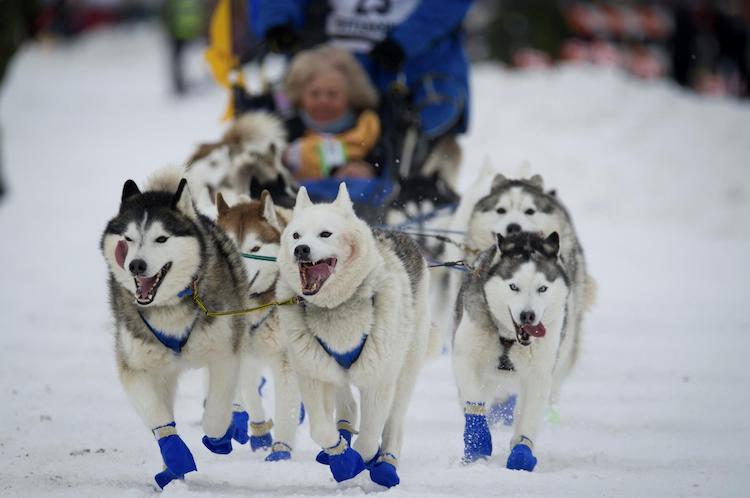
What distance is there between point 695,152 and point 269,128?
290 inches

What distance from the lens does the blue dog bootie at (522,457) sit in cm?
373

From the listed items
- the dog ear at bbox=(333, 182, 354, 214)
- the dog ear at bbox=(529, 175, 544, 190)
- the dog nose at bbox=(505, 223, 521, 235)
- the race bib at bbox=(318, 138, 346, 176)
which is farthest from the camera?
the race bib at bbox=(318, 138, 346, 176)

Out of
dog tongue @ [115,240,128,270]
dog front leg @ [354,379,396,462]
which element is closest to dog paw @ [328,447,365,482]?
dog front leg @ [354,379,396,462]

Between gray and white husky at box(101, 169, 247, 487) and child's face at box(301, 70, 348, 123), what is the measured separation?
2358mm

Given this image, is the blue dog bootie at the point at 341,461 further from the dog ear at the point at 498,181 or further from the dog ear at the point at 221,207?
the dog ear at the point at 498,181

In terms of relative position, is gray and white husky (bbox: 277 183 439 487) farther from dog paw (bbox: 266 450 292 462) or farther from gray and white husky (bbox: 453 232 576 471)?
gray and white husky (bbox: 453 232 576 471)

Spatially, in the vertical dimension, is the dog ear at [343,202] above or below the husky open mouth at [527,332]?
A: above

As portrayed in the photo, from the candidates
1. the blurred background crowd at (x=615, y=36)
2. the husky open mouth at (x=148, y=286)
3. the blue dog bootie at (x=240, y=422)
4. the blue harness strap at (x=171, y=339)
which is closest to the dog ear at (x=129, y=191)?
the husky open mouth at (x=148, y=286)

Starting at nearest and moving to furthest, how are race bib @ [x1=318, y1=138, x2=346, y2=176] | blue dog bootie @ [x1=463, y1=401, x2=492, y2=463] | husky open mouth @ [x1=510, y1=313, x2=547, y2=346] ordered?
1. husky open mouth @ [x1=510, y1=313, x2=547, y2=346]
2. blue dog bootie @ [x1=463, y1=401, x2=492, y2=463]
3. race bib @ [x1=318, y1=138, x2=346, y2=176]

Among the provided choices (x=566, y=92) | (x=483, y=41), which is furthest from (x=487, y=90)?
(x=483, y=41)

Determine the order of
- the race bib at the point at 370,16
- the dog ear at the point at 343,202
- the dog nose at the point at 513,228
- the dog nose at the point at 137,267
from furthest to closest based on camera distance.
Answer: the race bib at the point at 370,16, the dog nose at the point at 513,228, the dog ear at the point at 343,202, the dog nose at the point at 137,267

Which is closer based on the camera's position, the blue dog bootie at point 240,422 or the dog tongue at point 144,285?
the dog tongue at point 144,285

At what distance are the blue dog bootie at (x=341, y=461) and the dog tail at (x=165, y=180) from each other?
1040 millimetres

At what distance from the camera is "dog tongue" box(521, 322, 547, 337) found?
12.5 feet
